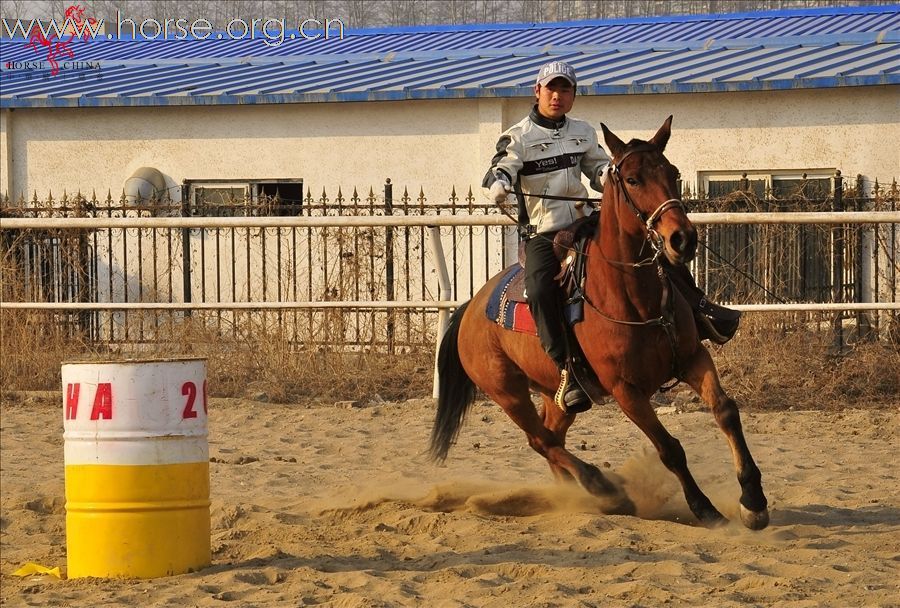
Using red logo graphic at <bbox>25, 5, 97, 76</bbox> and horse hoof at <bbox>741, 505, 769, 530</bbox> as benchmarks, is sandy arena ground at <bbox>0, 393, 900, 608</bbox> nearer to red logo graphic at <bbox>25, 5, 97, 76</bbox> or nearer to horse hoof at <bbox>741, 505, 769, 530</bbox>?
horse hoof at <bbox>741, 505, 769, 530</bbox>

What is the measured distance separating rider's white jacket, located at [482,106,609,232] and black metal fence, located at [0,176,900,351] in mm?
5183

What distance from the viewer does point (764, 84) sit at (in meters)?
16.0

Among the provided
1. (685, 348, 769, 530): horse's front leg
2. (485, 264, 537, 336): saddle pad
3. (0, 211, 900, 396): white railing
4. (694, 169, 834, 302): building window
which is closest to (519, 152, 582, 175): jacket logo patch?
(485, 264, 537, 336): saddle pad

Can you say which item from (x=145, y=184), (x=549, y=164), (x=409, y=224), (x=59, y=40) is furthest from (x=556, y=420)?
(x=59, y=40)

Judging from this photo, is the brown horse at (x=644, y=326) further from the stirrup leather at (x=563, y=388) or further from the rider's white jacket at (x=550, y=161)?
the rider's white jacket at (x=550, y=161)

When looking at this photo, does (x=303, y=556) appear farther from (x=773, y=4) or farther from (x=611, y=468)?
(x=773, y=4)

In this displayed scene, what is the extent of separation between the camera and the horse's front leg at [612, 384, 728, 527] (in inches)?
257

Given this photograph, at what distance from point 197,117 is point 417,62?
3.77 meters

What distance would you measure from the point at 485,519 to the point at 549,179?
1963mm

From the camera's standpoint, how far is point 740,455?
245 inches

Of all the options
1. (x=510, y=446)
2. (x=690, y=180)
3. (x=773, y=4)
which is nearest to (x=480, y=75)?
(x=690, y=180)

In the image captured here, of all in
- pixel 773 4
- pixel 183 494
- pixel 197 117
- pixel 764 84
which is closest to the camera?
pixel 183 494

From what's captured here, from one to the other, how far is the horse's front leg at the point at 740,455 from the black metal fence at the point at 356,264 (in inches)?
250

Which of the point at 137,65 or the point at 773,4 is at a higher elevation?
the point at 773,4
